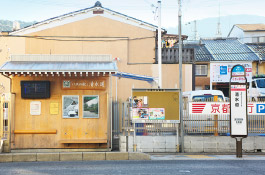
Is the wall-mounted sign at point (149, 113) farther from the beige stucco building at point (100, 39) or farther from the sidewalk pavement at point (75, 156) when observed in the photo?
the beige stucco building at point (100, 39)

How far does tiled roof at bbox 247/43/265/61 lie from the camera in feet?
145

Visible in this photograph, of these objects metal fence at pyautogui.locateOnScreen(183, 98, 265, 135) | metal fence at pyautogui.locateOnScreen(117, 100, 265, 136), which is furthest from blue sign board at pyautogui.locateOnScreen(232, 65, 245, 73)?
metal fence at pyautogui.locateOnScreen(117, 100, 265, 136)

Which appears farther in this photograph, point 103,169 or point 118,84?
point 118,84

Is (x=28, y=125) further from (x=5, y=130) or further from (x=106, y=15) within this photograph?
(x=106, y=15)

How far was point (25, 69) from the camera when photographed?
53.9 ft

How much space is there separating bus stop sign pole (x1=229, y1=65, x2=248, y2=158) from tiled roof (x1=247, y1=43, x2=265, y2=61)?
2983cm

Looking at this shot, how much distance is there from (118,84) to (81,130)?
15745 mm

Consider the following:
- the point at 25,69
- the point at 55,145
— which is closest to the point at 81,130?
the point at 55,145

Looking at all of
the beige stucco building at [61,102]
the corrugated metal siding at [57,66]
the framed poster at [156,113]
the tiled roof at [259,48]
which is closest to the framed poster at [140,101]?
the framed poster at [156,113]

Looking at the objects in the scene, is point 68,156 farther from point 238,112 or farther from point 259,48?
point 259,48

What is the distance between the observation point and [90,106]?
17.6 metres

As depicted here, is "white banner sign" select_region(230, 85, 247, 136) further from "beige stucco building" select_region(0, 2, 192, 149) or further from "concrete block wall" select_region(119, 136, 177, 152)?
"beige stucco building" select_region(0, 2, 192, 149)

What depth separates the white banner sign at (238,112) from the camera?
50.3 ft

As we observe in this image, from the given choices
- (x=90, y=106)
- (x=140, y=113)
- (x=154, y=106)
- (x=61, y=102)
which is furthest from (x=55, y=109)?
(x=154, y=106)
